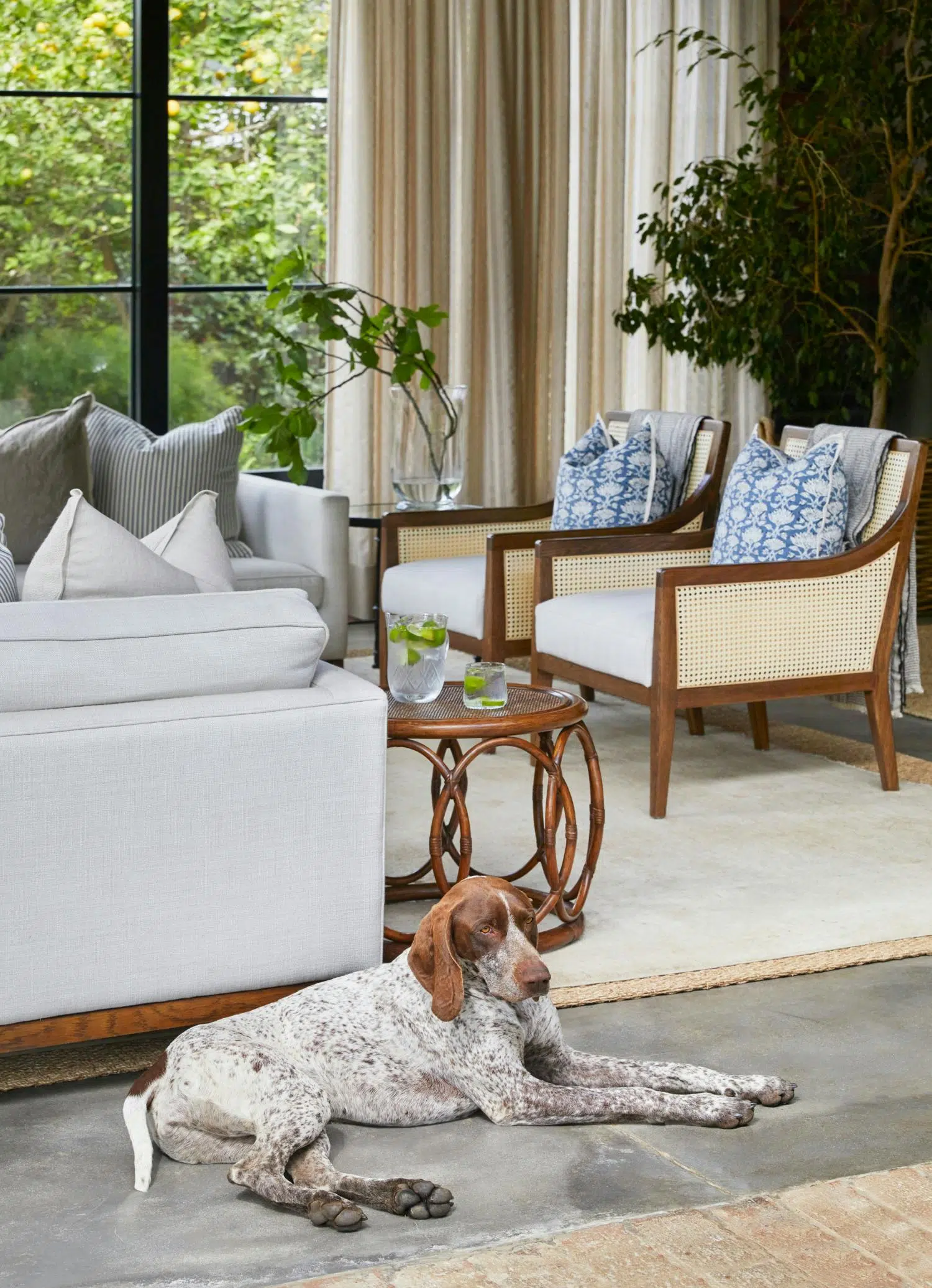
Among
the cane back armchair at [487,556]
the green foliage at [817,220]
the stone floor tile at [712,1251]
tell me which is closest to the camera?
the stone floor tile at [712,1251]

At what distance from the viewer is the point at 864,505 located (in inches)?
166

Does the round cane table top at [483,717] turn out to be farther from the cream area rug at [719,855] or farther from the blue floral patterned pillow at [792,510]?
the blue floral patterned pillow at [792,510]

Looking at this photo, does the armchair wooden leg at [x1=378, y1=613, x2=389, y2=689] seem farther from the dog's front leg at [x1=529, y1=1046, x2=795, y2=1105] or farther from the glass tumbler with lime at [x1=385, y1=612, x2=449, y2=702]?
the dog's front leg at [x1=529, y1=1046, x2=795, y2=1105]

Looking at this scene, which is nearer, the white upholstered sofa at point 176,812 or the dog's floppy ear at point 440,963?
the dog's floppy ear at point 440,963

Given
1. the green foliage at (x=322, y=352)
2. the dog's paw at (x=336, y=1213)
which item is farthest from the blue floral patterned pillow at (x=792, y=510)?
the dog's paw at (x=336, y=1213)

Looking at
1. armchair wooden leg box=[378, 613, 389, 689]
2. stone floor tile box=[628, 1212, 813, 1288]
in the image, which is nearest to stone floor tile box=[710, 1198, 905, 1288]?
stone floor tile box=[628, 1212, 813, 1288]

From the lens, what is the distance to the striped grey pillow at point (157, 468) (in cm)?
514

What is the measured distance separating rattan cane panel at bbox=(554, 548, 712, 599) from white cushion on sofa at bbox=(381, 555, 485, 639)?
265mm

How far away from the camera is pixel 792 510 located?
4.12 m

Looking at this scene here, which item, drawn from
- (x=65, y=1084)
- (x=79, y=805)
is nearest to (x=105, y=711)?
(x=79, y=805)

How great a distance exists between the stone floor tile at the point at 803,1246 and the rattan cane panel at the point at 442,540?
3.19 m

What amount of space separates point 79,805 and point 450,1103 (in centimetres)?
67

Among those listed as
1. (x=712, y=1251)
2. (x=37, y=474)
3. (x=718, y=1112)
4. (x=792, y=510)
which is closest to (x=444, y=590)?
(x=792, y=510)

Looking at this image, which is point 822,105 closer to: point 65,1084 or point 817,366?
point 817,366
